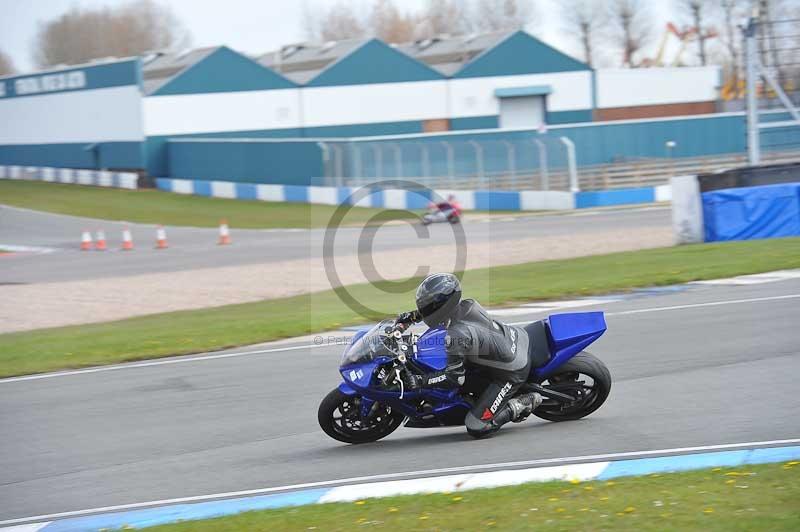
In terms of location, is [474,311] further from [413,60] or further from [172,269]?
[413,60]

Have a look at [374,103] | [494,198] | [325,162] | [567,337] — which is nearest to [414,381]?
[567,337]

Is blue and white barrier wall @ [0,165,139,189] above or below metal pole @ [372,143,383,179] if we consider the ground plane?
above

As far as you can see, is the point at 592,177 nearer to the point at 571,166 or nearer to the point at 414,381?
the point at 571,166

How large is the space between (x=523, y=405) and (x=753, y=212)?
15.0 m

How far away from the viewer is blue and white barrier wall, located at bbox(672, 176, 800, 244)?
21.6 m

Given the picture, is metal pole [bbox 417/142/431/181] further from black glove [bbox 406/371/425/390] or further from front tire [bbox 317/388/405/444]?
black glove [bbox 406/371/425/390]

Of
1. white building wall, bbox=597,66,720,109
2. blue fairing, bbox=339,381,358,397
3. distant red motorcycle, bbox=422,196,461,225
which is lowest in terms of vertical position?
blue fairing, bbox=339,381,358,397

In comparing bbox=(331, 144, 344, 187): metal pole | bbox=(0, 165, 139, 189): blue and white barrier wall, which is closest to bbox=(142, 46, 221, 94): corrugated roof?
bbox=(0, 165, 139, 189): blue and white barrier wall

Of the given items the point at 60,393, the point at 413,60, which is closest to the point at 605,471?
the point at 60,393

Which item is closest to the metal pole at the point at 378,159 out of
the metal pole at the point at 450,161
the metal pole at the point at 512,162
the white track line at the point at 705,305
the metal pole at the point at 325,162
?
the metal pole at the point at 325,162

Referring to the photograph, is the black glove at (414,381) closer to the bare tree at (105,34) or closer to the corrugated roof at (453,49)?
the corrugated roof at (453,49)

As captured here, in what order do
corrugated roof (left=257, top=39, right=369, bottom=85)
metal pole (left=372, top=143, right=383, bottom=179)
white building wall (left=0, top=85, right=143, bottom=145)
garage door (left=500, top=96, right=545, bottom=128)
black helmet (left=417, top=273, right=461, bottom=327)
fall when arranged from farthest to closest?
garage door (left=500, top=96, right=545, bottom=128) < corrugated roof (left=257, top=39, right=369, bottom=85) < white building wall (left=0, top=85, right=143, bottom=145) < metal pole (left=372, top=143, right=383, bottom=179) < black helmet (left=417, top=273, right=461, bottom=327)

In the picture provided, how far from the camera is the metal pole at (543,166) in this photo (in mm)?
38812

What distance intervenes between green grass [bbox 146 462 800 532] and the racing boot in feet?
4.86
